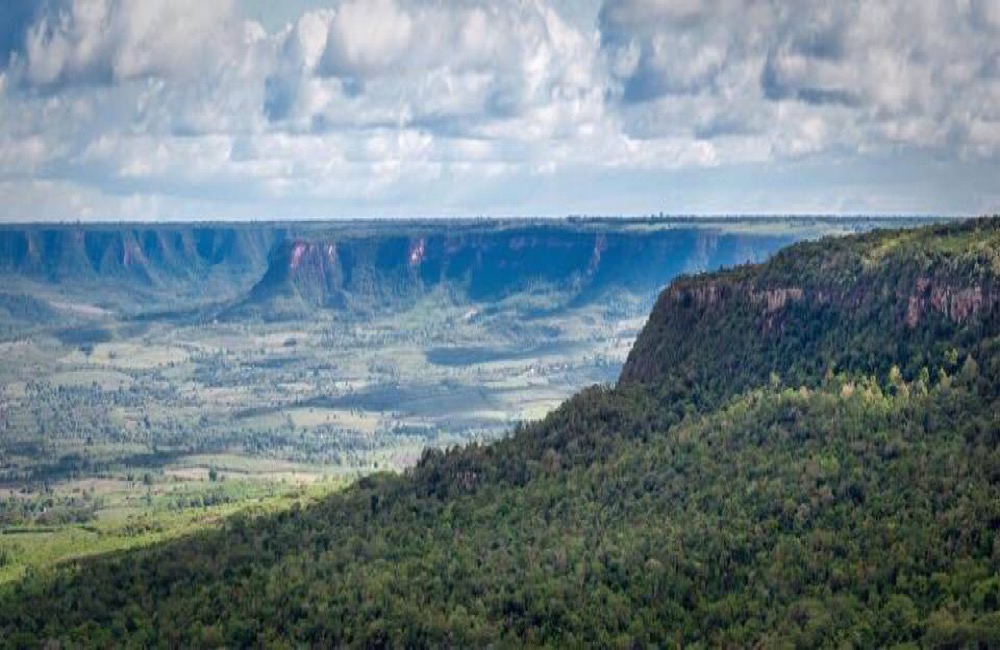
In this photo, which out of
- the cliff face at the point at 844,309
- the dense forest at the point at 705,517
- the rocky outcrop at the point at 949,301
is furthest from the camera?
the cliff face at the point at 844,309

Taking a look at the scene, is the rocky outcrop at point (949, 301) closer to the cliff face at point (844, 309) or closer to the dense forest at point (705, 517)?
the cliff face at point (844, 309)

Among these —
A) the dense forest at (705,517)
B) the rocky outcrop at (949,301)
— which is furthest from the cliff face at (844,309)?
the dense forest at (705,517)

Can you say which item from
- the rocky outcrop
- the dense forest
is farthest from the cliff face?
the dense forest

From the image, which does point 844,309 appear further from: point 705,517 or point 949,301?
point 705,517

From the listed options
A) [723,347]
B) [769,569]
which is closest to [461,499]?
[723,347]

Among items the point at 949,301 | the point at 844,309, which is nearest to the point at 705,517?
the point at 949,301

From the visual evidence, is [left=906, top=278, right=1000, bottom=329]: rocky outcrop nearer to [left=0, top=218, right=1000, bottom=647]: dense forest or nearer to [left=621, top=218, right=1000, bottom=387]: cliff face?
[left=621, top=218, right=1000, bottom=387]: cliff face
